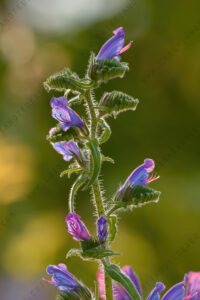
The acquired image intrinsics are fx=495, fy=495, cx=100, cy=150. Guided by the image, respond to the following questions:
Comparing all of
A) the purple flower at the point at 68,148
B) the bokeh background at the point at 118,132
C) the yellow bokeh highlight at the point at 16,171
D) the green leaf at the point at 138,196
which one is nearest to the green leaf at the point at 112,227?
the green leaf at the point at 138,196

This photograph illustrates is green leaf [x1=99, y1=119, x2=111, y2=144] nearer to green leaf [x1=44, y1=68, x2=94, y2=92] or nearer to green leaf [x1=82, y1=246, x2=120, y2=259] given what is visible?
green leaf [x1=44, y1=68, x2=94, y2=92]

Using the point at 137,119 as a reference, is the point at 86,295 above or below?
below

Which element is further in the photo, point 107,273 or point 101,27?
point 101,27

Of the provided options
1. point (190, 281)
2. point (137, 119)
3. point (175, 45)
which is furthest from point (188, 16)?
point (190, 281)

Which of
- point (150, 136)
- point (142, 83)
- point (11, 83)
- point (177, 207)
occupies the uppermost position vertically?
point (11, 83)

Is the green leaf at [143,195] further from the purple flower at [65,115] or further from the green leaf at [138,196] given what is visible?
the purple flower at [65,115]

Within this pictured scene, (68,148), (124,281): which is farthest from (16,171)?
(124,281)

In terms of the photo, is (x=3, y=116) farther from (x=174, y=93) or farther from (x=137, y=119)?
(x=174, y=93)
